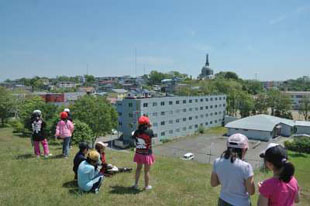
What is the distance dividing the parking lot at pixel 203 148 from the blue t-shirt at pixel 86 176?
2060 centimetres

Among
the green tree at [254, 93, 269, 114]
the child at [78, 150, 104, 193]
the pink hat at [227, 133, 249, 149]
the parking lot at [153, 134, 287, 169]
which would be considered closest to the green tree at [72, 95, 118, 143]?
the parking lot at [153, 134, 287, 169]

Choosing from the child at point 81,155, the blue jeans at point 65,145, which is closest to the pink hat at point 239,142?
the child at point 81,155

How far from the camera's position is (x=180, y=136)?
3947cm

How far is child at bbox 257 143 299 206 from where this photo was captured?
275 centimetres

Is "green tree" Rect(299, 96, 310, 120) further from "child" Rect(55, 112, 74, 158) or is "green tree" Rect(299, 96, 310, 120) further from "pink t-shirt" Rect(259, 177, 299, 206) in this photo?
"pink t-shirt" Rect(259, 177, 299, 206)

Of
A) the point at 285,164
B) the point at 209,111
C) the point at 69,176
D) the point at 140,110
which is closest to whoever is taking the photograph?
the point at 285,164

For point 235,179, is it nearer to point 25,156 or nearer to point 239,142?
point 239,142

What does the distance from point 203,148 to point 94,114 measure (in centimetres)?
1420

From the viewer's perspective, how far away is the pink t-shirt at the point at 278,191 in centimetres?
276

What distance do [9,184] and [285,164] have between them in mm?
6193

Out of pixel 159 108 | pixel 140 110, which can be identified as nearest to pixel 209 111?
pixel 159 108

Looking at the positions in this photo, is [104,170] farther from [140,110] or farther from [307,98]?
[307,98]

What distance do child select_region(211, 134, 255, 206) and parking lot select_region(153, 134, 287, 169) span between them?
22242 mm

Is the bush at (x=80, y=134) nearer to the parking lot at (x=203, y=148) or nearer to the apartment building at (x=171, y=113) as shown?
the parking lot at (x=203, y=148)
